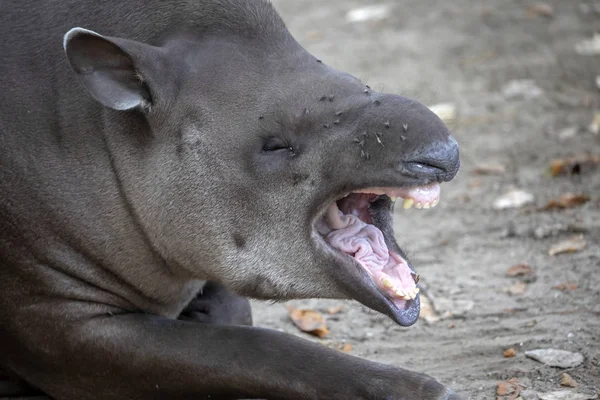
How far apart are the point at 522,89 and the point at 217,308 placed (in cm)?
409

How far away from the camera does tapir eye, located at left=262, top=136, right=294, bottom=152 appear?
14.1 ft

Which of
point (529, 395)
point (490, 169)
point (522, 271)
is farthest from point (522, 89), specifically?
point (529, 395)

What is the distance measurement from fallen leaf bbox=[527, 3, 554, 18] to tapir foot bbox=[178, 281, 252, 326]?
538 centimetres

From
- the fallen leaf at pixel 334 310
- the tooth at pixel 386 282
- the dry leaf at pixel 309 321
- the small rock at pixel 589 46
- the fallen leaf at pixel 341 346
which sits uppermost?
the tooth at pixel 386 282

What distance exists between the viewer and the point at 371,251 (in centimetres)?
423

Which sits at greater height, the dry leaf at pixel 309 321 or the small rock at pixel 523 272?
the dry leaf at pixel 309 321

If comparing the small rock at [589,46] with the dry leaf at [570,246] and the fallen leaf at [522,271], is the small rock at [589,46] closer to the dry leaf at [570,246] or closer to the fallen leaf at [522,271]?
the dry leaf at [570,246]

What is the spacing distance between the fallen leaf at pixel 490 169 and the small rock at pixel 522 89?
1.13 meters

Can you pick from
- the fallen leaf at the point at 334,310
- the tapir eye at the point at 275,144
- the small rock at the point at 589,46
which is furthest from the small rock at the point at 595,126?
the tapir eye at the point at 275,144

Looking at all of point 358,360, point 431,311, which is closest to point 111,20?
point 358,360

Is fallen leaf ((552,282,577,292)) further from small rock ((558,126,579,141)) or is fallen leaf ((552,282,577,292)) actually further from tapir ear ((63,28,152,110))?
tapir ear ((63,28,152,110))

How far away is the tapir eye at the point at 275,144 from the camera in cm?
429

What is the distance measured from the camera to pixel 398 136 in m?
4.01

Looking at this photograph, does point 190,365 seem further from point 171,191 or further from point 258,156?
point 258,156
